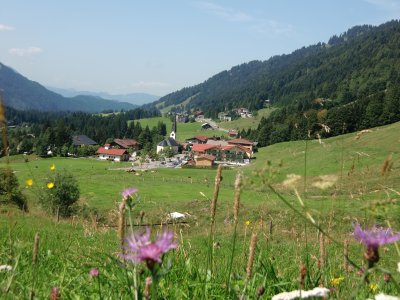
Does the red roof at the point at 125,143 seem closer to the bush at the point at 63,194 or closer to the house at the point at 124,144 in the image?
the house at the point at 124,144

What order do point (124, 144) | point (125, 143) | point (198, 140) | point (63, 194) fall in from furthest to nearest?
1. point (198, 140)
2. point (125, 143)
3. point (124, 144)
4. point (63, 194)

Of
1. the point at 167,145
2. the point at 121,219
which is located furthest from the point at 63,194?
the point at 167,145

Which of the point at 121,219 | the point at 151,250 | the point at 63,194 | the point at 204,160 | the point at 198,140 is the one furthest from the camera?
the point at 198,140

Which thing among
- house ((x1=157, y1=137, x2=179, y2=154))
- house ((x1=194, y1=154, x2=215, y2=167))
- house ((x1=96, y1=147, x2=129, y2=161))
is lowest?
house ((x1=96, y1=147, x2=129, y2=161))

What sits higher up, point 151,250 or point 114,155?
point 151,250

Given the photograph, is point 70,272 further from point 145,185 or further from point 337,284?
point 145,185

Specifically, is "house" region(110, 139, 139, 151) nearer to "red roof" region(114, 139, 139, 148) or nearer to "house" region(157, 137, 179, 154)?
"red roof" region(114, 139, 139, 148)

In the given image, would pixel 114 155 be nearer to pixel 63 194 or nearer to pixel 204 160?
pixel 204 160

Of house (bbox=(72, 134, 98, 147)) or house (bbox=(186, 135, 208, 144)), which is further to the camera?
house (bbox=(186, 135, 208, 144))

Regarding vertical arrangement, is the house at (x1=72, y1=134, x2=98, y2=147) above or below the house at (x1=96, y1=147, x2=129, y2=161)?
above

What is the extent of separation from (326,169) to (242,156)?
5899 cm

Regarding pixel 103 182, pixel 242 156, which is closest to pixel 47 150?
pixel 242 156

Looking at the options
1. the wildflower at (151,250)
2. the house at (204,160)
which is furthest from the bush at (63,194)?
the house at (204,160)

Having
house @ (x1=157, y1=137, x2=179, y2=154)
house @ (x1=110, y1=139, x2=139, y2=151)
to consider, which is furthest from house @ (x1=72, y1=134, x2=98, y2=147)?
house @ (x1=157, y1=137, x2=179, y2=154)
